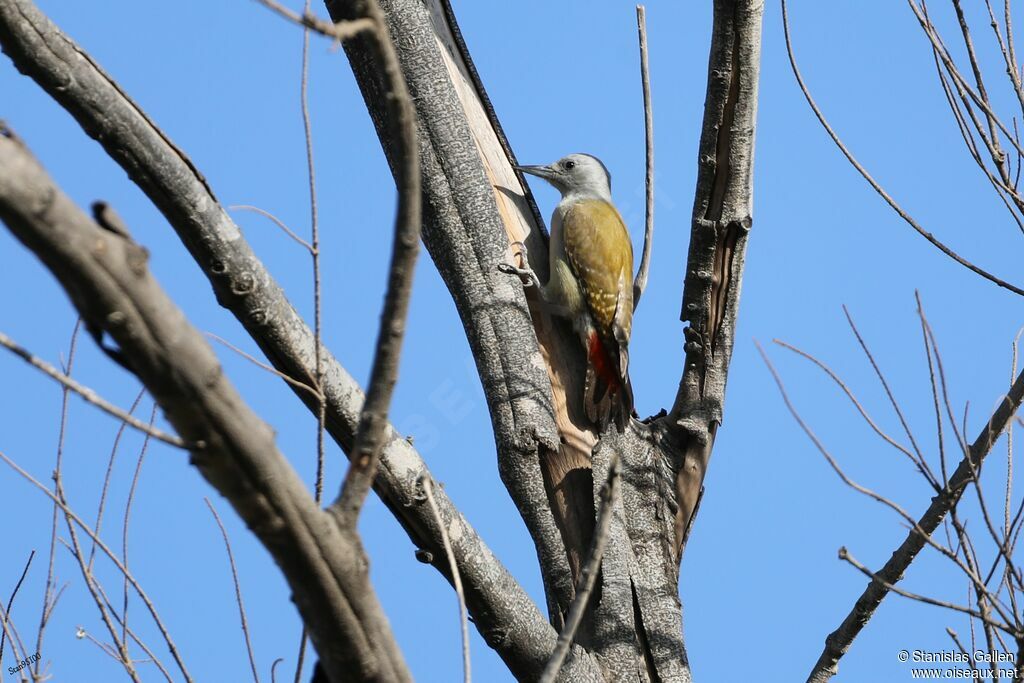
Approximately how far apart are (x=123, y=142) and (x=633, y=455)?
2.04 m

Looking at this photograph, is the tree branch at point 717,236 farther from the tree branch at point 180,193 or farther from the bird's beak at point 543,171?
the bird's beak at point 543,171

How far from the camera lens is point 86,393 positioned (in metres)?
1.23

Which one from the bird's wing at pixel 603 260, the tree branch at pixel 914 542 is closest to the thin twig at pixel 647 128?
the bird's wing at pixel 603 260

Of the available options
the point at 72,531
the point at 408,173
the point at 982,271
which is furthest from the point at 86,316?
A: the point at 982,271

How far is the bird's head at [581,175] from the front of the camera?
19.3 ft

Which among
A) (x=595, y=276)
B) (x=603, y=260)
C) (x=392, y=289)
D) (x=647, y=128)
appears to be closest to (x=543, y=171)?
(x=603, y=260)

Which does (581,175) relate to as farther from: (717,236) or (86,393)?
(86,393)

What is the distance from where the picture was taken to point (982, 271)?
3.00 m

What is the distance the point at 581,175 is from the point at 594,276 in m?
1.19

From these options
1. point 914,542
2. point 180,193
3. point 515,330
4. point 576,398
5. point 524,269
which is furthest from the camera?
point 524,269

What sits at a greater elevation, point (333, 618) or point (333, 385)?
→ point (333, 385)

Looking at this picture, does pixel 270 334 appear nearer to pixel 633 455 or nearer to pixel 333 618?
pixel 333 618

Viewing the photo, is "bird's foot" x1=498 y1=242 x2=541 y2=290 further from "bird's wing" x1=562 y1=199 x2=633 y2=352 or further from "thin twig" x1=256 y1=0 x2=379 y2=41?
"thin twig" x1=256 y1=0 x2=379 y2=41

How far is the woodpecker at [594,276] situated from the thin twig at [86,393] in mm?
2173
